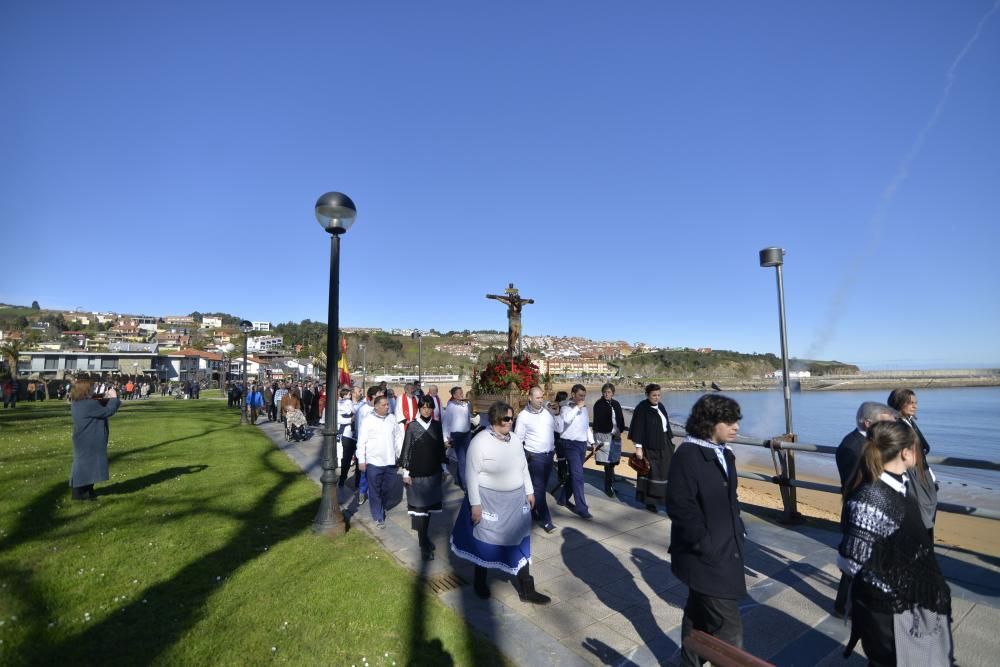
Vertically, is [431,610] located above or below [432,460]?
below

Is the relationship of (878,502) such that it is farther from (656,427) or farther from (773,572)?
Answer: (656,427)

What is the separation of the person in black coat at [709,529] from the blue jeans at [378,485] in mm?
4324

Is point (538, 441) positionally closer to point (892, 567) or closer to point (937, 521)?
point (892, 567)

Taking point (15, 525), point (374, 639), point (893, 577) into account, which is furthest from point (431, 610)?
point (15, 525)

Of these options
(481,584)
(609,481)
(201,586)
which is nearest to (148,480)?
(201,586)

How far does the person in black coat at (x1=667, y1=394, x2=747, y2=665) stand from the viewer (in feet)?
8.70

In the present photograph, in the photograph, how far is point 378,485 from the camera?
21.0 feet

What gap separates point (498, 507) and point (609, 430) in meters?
4.11

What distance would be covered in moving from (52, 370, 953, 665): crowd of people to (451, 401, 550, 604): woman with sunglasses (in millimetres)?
11

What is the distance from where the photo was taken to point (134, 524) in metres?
6.04

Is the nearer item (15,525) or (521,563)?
(521,563)

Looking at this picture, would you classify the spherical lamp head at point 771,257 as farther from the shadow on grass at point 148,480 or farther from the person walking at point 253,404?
the person walking at point 253,404

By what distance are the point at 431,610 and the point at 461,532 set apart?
0.69 metres

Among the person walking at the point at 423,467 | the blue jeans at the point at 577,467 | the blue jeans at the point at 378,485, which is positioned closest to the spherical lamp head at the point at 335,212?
the person walking at the point at 423,467
